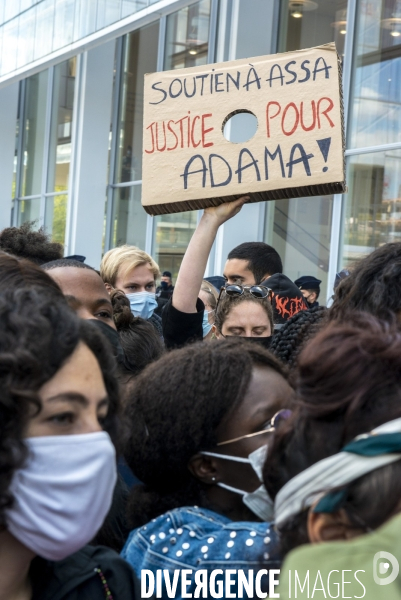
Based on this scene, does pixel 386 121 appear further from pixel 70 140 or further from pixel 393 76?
pixel 70 140

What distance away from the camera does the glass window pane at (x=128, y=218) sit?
40.6ft

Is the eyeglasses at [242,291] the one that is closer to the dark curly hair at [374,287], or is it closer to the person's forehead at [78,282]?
the person's forehead at [78,282]

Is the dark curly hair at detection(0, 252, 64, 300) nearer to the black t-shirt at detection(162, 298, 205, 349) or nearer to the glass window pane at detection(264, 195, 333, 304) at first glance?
the black t-shirt at detection(162, 298, 205, 349)

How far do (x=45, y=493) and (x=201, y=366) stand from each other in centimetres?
61

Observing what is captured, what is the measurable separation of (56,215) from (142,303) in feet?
34.3

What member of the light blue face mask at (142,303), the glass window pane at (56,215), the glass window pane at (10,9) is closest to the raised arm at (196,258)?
the light blue face mask at (142,303)

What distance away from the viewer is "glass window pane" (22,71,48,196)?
15773 mm

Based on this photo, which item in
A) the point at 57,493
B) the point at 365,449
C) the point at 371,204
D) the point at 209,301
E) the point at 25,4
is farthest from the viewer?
the point at 25,4

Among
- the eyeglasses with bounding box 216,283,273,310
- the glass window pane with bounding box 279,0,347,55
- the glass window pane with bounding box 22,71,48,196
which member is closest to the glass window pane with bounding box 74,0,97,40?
the glass window pane with bounding box 279,0,347,55

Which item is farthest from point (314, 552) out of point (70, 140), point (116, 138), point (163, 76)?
point (70, 140)

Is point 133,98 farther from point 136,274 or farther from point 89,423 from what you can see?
point 89,423

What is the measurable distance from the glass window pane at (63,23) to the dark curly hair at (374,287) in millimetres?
9967

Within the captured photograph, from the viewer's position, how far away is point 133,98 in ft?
42.1

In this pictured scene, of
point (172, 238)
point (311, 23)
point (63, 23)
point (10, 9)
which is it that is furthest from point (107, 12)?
point (10, 9)
